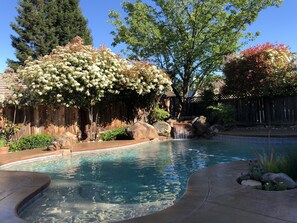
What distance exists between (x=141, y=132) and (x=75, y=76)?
12.7 ft

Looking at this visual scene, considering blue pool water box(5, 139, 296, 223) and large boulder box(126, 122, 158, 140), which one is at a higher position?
Result: large boulder box(126, 122, 158, 140)

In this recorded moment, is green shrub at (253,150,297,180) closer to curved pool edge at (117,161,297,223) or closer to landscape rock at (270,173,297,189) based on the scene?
landscape rock at (270,173,297,189)

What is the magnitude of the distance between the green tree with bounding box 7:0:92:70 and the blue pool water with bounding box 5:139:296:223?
784 inches

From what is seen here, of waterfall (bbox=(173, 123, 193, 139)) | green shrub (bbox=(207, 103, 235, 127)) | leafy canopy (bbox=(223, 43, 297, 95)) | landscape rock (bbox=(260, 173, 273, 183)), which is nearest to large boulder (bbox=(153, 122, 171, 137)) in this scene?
waterfall (bbox=(173, 123, 193, 139))

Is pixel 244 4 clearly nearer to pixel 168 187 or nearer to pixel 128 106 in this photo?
pixel 128 106

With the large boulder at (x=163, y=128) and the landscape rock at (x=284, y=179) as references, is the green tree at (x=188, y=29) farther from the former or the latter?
the landscape rock at (x=284, y=179)

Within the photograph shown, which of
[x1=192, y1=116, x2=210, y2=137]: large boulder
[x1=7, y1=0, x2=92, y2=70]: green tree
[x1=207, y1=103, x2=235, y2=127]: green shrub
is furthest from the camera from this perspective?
[x1=7, y1=0, x2=92, y2=70]: green tree

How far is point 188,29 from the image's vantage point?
1761 centimetres

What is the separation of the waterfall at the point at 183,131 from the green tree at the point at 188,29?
4.23 m

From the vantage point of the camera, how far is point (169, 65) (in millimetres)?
18719

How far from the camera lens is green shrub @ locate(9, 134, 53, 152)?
1122cm

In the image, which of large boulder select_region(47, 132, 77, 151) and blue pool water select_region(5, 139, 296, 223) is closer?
blue pool water select_region(5, 139, 296, 223)

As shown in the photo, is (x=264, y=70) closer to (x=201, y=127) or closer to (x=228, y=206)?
(x=201, y=127)

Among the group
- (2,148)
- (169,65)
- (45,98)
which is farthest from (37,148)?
(169,65)
